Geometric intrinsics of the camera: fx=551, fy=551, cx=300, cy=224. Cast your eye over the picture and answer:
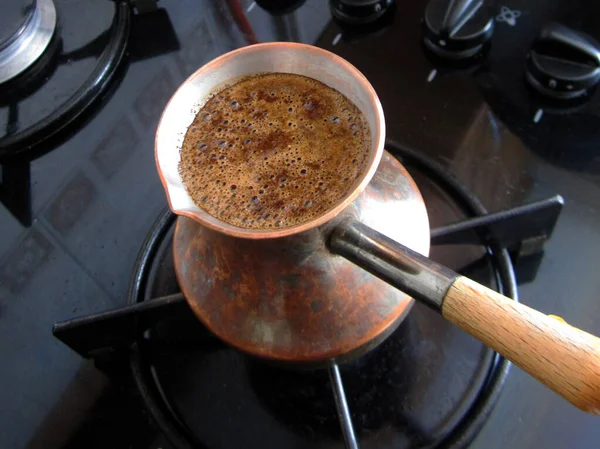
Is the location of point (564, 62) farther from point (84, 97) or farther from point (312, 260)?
point (84, 97)

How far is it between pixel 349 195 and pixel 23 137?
1.64 ft

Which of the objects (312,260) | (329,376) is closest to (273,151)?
(312,260)

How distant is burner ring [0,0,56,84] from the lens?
2.30 ft

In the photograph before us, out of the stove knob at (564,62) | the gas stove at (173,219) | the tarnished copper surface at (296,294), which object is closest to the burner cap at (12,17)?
the gas stove at (173,219)

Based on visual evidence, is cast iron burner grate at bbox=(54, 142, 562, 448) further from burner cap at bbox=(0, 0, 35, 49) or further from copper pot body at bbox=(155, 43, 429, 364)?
burner cap at bbox=(0, 0, 35, 49)

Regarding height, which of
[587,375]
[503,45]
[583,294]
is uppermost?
[587,375]

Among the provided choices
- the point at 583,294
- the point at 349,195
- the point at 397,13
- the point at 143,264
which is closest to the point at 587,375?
the point at 349,195

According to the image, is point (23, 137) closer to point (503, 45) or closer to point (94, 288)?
point (94, 288)

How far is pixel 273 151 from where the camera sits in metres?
0.48

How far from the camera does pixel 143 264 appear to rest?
2.06 feet

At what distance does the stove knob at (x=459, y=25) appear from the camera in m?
0.66

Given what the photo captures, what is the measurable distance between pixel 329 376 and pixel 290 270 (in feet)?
0.48

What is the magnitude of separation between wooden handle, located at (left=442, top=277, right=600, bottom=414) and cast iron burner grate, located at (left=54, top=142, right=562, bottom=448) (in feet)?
0.65

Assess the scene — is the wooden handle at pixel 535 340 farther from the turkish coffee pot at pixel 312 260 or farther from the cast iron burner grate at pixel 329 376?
the cast iron burner grate at pixel 329 376
